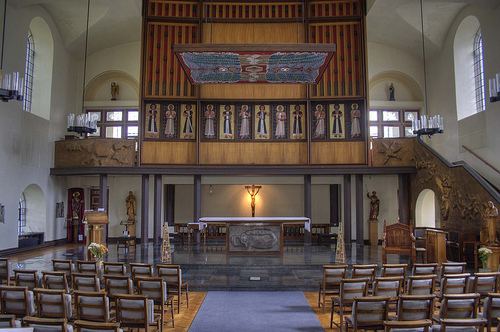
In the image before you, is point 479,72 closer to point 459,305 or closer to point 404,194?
point 404,194

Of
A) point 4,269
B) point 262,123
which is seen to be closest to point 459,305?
point 4,269

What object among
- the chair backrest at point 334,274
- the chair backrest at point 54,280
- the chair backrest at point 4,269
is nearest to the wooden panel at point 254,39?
the chair backrest at point 334,274

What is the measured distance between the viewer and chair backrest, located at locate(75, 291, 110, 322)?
5.04m

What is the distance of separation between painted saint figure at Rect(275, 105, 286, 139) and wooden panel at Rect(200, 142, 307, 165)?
474 mm

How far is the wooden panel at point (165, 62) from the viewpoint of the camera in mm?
16141

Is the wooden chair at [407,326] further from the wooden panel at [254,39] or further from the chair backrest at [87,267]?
the wooden panel at [254,39]

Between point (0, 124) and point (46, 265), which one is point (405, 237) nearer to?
point (46, 265)

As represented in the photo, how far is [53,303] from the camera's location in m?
5.26

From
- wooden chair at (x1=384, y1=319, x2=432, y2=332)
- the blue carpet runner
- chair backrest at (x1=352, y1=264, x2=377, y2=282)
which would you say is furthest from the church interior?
wooden chair at (x1=384, y1=319, x2=432, y2=332)

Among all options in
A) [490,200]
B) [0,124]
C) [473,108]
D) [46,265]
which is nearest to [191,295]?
[46,265]

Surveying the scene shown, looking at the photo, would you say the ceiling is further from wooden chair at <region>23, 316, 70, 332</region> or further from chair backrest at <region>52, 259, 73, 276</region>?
wooden chair at <region>23, 316, 70, 332</region>

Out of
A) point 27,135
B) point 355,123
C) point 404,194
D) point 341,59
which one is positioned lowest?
point 404,194

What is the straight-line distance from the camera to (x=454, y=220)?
1272cm

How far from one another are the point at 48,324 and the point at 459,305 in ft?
14.3
